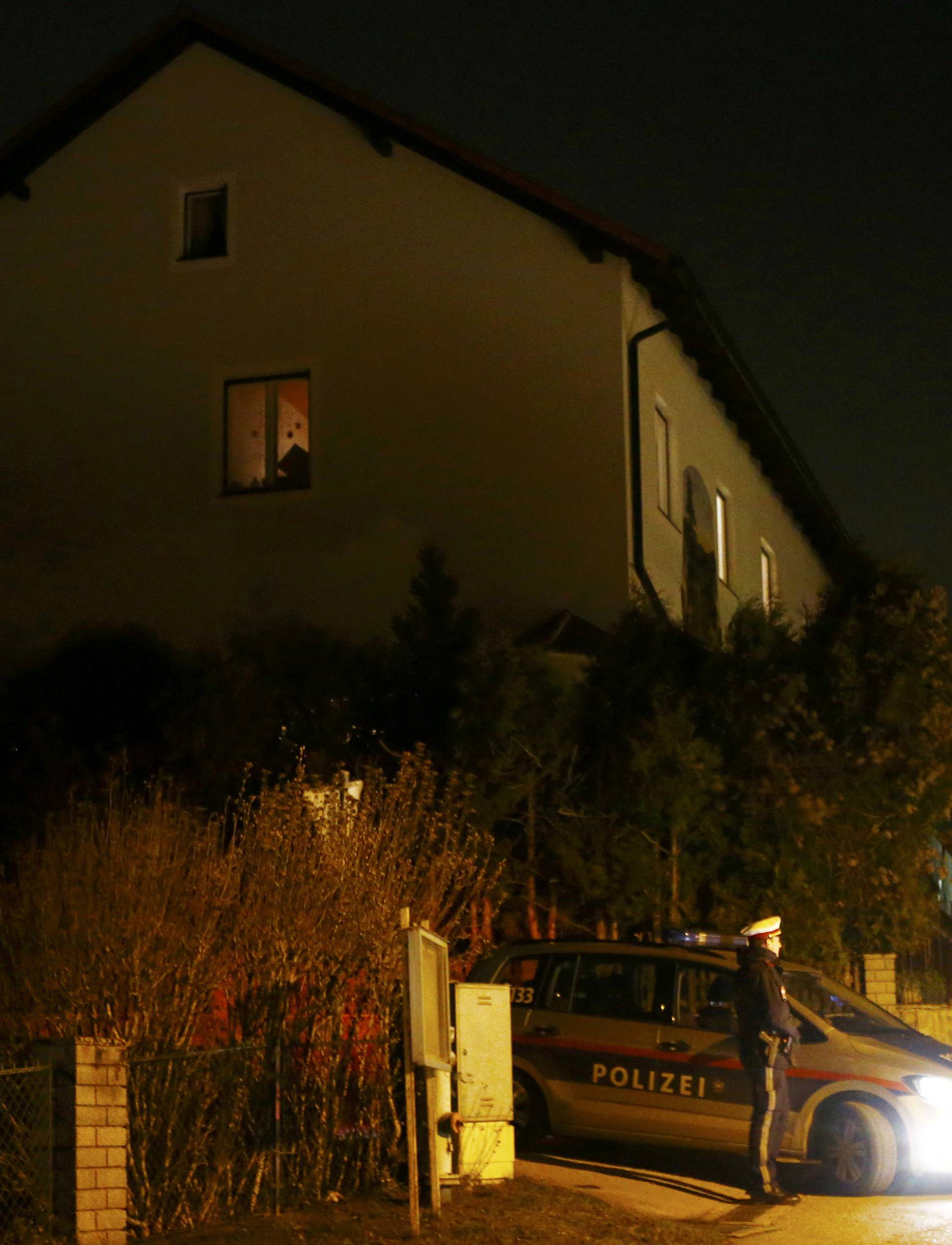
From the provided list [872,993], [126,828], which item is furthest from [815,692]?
[126,828]

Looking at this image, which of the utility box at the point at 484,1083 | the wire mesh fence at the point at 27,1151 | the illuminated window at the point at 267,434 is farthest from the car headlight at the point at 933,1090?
the illuminated window at the point at 267,434

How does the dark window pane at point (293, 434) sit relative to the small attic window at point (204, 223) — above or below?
below

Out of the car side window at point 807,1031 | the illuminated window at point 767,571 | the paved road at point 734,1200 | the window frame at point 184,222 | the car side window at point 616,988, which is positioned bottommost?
the paved road at point 734,1200

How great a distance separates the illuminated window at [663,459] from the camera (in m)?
20.4

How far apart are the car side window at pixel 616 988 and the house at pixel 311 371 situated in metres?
6.57

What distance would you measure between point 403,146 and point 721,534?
687 cm

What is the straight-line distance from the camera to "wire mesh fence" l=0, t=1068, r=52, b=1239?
8328 millimetres

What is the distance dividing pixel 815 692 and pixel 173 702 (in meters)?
6.01

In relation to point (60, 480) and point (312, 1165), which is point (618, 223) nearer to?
point (60, 480)

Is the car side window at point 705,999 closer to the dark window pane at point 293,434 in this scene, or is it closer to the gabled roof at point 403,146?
the gabled roof at point 403,146

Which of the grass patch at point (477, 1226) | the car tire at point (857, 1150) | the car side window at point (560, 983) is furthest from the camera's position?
the car side window at point (560, 983)

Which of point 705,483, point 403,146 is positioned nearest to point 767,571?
point 705,483

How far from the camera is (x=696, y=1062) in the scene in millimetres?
11906

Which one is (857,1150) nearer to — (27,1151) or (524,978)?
(524,978)
